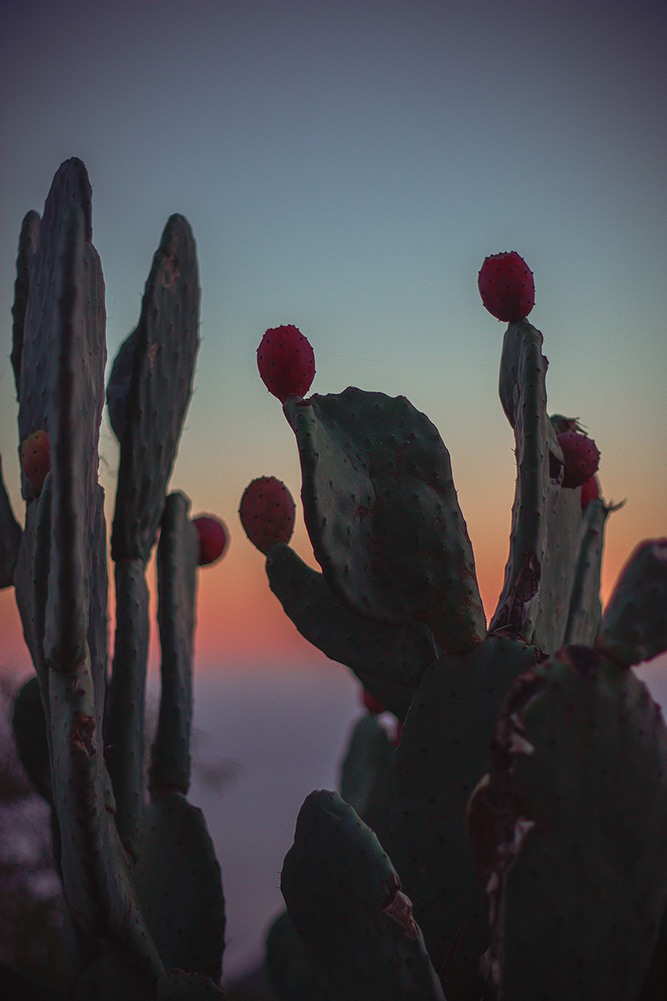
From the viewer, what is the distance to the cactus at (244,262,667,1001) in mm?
1036

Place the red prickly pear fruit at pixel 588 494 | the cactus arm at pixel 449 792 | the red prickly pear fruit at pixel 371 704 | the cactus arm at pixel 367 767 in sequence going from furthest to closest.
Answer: the red prickly pear fruit at pixel 371 704 → the cactus arm at pixel 367 767 → the red prickly pear fruit at pixel 588 494 → the cactus arm at pixel 449 792

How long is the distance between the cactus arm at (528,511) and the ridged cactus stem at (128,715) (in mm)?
745

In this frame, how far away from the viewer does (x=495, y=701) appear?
57.1 inches

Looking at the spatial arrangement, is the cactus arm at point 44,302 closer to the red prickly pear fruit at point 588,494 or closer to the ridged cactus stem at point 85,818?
the ridged cactus stem at point 85,818

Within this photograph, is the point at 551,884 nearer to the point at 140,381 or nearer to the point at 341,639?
the point at 341,639

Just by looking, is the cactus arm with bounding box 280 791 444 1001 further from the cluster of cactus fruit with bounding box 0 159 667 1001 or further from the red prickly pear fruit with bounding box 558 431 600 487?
the red prickly pear fruit with bounding box 558 431 600 487

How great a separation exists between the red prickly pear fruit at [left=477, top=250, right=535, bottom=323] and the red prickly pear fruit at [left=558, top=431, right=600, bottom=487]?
10.7 inches

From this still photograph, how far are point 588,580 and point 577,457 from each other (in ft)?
1.09

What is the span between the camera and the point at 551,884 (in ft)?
3.39

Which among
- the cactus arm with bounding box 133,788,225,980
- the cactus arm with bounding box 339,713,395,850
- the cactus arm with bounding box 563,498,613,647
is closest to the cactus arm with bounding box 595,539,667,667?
the cactus arm with bounding box 563,498,613,647

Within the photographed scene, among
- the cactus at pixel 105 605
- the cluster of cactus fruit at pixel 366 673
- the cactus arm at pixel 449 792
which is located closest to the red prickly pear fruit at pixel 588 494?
the cluster of cactus fruit at pixel 366 673

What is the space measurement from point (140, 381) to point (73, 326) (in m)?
0.70

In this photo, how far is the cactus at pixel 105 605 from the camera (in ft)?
4.31

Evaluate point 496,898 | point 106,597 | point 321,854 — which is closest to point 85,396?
point 106,597
